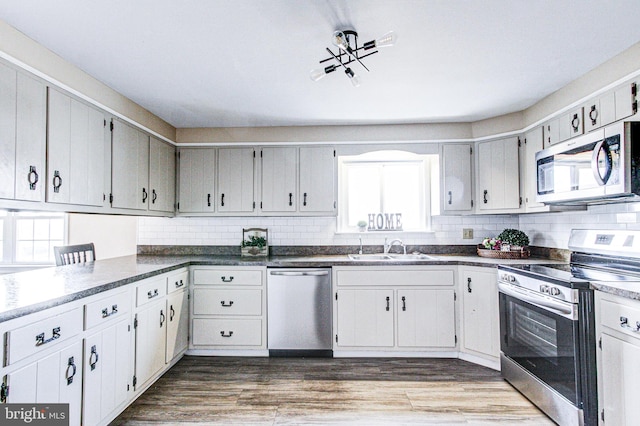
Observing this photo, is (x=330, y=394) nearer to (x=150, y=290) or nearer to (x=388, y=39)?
(x=150, y=290)

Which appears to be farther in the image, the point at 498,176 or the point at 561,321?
the point at 498,176

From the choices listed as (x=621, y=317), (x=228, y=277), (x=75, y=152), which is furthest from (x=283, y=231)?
(x=621, y=317)

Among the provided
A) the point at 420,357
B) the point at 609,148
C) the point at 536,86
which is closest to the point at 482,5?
the point at 609,148

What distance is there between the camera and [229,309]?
336 centimetres

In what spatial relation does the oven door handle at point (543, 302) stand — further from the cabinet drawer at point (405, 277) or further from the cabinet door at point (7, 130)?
the cabinet door at point (7, 130)

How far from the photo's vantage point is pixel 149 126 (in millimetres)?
3332

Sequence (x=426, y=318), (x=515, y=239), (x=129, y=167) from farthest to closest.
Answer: (x=515, y=239) < (x=426, y=318) < (x=129, y=167)

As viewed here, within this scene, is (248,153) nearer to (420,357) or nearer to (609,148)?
(420,357)

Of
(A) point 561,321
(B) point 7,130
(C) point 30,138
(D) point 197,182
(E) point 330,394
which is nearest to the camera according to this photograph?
(B) point 7,130

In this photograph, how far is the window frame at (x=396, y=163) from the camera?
3969 mm

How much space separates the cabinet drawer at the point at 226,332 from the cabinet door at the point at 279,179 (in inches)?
45.7

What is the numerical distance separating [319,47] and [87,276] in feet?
6.84

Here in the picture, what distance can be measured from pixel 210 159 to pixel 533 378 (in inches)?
134

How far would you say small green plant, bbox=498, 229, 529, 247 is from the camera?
3.40 meters
